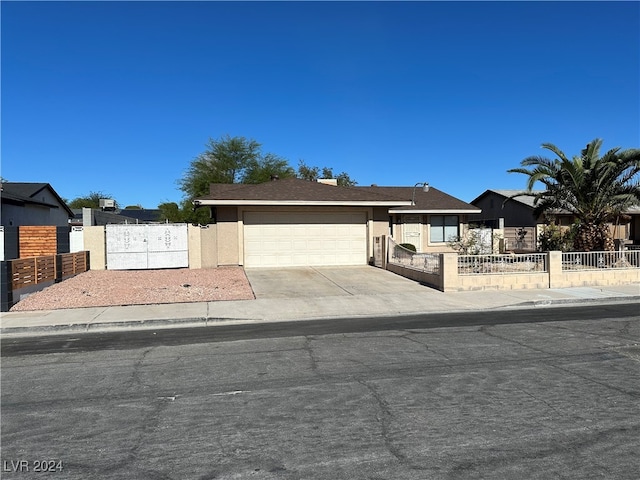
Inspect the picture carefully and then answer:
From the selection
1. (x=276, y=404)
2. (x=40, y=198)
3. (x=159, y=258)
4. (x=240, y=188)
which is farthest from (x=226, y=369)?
(x=40, y=198)

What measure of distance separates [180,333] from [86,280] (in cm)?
859

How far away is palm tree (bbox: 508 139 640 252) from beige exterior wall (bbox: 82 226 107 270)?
16742mm

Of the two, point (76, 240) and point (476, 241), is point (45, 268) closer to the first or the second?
point (76, 240)

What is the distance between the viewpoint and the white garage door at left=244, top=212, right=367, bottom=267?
2025 cm

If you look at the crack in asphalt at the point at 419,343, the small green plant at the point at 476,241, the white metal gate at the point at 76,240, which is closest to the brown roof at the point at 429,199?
the small green plant at the point at 476,241

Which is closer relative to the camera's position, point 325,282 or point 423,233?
point 325,282

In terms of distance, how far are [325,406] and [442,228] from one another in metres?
23.0

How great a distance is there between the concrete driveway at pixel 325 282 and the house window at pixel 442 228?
818 centimetres

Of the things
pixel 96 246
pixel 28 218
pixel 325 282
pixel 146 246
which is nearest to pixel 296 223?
pixel 325 282

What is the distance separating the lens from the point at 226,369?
6309 millimetres

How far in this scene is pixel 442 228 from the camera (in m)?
26.6

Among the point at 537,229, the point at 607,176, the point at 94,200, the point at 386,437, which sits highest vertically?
the point at 94,200

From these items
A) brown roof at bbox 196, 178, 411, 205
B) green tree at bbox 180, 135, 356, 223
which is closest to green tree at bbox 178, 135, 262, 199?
green tree at bbox 180, 135, 356, 223

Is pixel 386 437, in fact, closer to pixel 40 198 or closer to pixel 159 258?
pixel 159 258
